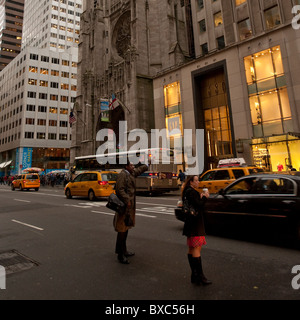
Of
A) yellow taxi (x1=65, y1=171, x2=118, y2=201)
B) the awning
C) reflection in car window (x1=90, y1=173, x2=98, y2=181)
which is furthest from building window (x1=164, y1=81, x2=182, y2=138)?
the awning

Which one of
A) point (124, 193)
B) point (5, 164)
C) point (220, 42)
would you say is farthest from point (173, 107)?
point (5, 164)

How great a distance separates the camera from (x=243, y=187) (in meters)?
5.85

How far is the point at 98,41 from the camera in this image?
140 ft

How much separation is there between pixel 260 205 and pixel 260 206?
0.02 metres

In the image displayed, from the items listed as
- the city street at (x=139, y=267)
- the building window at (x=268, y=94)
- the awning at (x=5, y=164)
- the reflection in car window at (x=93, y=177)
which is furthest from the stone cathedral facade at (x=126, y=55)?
the awning at (x=5, y=164)

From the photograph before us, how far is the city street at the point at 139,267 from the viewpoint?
3.03 meters

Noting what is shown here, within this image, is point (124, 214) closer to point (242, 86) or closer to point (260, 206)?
point (260, 206)

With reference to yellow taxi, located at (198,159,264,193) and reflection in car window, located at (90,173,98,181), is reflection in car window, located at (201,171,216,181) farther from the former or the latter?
reflection in car window, located at (90,173,98,181)

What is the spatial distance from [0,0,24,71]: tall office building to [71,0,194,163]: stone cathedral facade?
6627 centimetres

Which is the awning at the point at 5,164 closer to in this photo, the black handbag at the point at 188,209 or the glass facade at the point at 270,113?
the glass facade at the point at 270,113

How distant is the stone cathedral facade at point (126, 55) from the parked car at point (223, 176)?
20439 millimetres

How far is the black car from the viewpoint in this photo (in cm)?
476

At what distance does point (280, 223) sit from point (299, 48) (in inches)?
772
